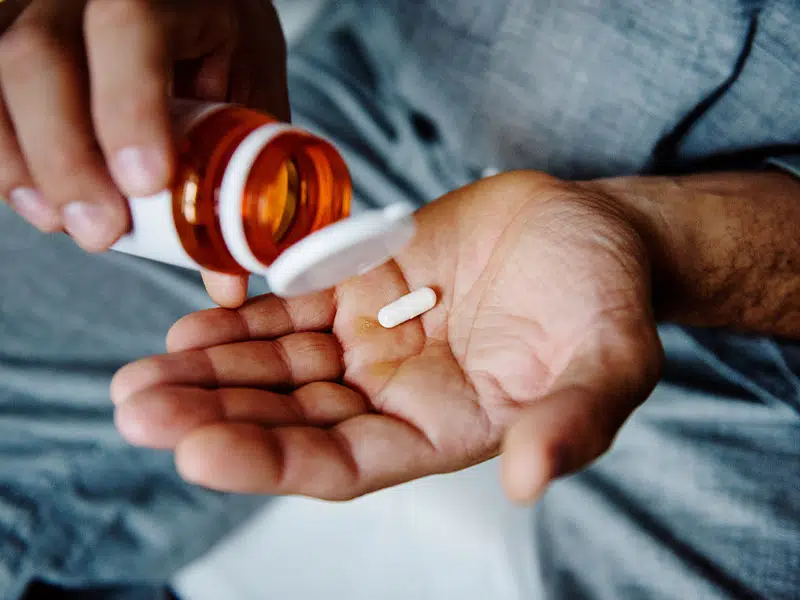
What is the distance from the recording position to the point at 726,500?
2.75 feet

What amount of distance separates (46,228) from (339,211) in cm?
30

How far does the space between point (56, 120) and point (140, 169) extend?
8 cm

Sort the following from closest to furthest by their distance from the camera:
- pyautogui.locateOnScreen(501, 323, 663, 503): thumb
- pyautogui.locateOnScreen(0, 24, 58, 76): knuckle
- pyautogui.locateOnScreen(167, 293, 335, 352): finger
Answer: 1. pyautogui.locateOnScreen(501, 323, 663, 503): thumb
2. pyautogui.locateOnScreen(0, 24, 58, 76): knuckle
3. pyautogui.locateOnScreen(167, 293, 335, 352): finger

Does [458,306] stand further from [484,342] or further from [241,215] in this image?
[241,215]

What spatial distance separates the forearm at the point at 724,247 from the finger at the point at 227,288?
51 centimetres

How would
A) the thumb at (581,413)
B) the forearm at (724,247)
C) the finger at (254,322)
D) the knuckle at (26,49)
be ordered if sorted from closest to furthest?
the thumb at (581,413)
the knuckle at (26,49)
the finger at (254,322)
the forearm at (724,247)

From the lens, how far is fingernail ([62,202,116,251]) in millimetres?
588

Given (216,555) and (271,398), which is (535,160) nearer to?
(271,398)

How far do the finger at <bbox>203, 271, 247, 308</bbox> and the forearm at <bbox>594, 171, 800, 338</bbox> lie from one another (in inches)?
20.1

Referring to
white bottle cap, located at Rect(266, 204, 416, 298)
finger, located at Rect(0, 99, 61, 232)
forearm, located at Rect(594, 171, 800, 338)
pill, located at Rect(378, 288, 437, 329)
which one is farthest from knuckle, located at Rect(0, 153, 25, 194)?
forearm, located at Rect(594, 171, 800, 338)

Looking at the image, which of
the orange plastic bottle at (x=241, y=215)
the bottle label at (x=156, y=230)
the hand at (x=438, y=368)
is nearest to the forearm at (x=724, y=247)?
the hand at (x=438, y=368)

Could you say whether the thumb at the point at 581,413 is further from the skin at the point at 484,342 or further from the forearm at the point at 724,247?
the forearm at the point at 724,247

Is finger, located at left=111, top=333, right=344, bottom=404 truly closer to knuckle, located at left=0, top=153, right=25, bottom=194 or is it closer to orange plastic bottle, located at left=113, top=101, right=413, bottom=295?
orange plastic bottle, located at left=113, top=101, right=413, bottom=295

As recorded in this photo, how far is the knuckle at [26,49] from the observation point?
57 cm
